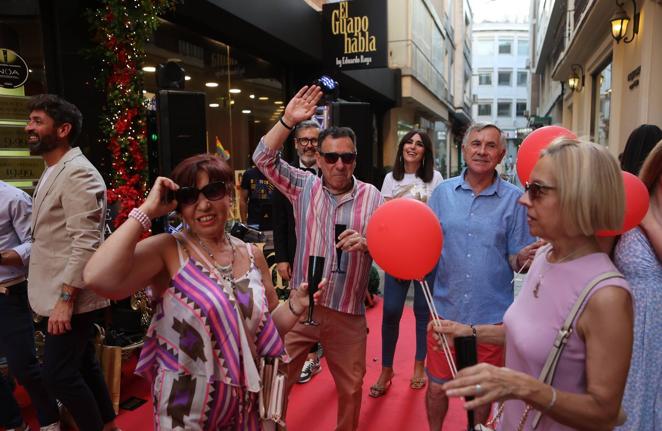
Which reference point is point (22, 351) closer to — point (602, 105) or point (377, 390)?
point (377, 390)

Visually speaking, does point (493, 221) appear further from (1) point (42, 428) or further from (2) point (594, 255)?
(1) point (42, 428)

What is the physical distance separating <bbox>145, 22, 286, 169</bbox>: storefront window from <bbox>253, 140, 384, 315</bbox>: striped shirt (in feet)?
11.3

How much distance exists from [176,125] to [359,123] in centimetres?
188

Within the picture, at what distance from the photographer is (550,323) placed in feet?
4.22

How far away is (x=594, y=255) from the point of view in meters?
1.28

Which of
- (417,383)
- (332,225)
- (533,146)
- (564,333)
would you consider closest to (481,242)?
(533,146)

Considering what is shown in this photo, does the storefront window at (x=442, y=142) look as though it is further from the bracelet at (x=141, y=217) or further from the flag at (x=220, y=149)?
the bracelet at (x=141, y=217)

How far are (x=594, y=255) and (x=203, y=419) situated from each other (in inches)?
52.5

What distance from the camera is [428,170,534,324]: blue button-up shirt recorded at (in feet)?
7.77

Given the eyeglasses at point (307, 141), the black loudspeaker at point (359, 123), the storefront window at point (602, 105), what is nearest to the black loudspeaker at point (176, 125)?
the eyeglasses at point (307, 141)

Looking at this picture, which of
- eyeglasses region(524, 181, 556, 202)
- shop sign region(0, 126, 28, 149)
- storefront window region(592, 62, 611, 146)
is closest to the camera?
eyeglasses region(524, 181, 556, 202)

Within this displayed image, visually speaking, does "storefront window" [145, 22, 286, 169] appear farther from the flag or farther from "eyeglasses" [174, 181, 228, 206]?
"eyeglasses" [174, 181, 228, 206]

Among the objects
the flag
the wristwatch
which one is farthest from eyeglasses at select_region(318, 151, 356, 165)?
the flag

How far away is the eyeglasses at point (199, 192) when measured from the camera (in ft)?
5.19
